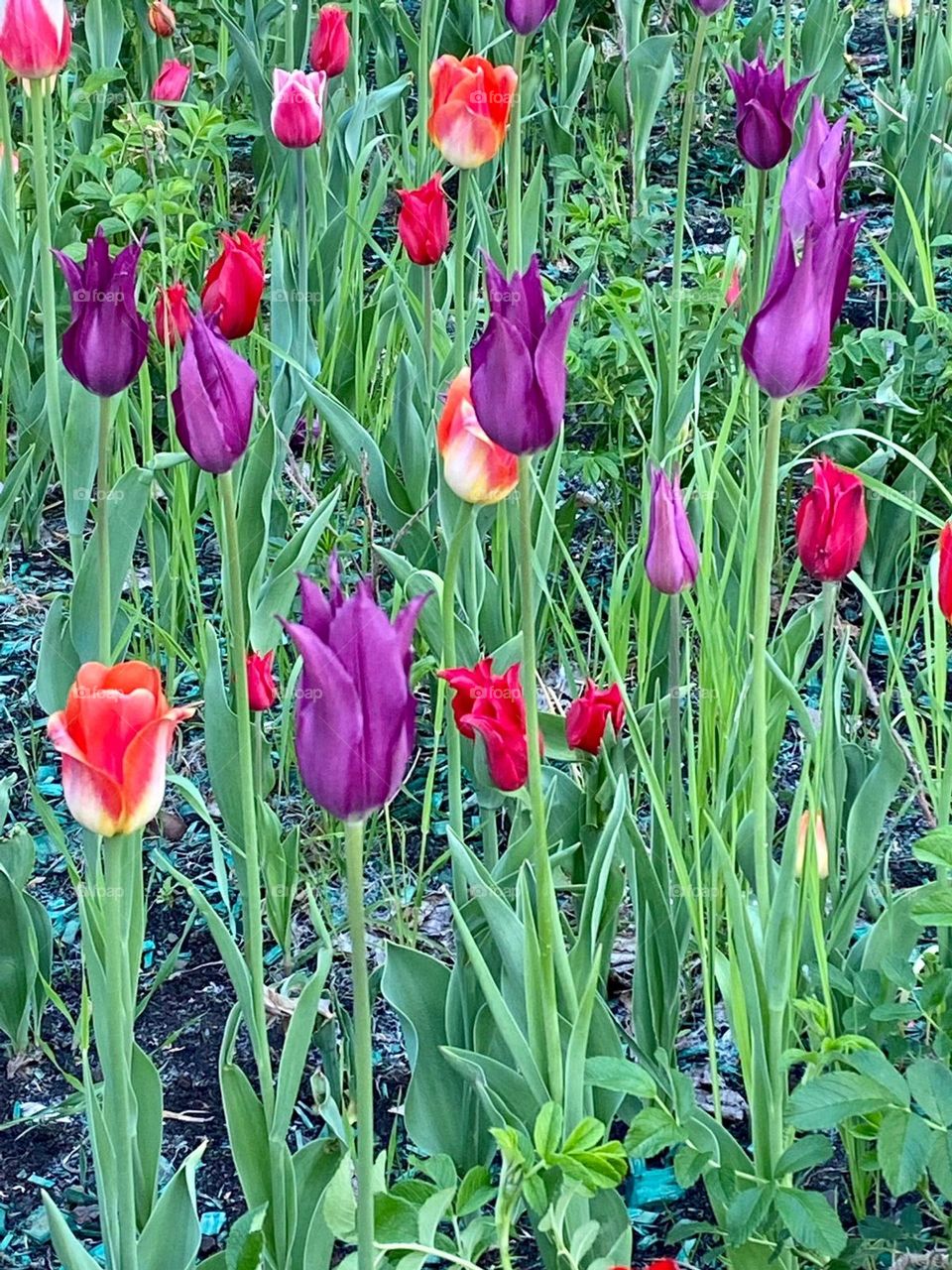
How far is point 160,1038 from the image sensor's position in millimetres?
1501

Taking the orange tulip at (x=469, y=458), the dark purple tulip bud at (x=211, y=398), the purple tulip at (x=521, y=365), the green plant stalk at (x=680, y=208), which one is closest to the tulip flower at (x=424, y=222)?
the green plant stalk at (x=680, y=208)

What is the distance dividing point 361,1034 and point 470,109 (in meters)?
1.36

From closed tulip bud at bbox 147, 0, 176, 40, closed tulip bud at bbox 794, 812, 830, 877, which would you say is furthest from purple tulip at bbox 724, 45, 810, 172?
closed tulip bud at bbox 147, 0, 176, 40

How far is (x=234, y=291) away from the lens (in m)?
1.65

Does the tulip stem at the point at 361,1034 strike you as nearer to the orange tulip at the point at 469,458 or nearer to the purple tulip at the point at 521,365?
the purple tulip at the point at 521,365

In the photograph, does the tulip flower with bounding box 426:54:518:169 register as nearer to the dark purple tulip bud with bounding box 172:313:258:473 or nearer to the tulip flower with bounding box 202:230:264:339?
the tulip flower with bounding box 202:230:264:339

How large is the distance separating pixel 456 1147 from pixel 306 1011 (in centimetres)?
25

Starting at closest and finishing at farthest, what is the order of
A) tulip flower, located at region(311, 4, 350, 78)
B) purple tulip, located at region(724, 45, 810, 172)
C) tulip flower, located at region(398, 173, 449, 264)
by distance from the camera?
1. purple tulip, located at region(724, 45, 810, 172)
2. tulip flower, located at region(398, 173, 449, 264)
3. tulip flower, located at region(311, 4, 350, 78)

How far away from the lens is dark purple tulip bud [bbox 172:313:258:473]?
1.04m

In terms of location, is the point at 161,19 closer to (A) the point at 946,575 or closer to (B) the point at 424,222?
(B) the point at 424,222

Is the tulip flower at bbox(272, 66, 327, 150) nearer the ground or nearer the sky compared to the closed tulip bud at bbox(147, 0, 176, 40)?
nearer the ground

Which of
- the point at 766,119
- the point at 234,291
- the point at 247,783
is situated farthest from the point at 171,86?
the point at 247,783

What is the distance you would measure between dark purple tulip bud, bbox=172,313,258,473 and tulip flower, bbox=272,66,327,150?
1.05 meters

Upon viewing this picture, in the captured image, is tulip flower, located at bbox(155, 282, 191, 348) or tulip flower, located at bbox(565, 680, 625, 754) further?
tulip flower, located at bbox(155, 282, 191, 348)
